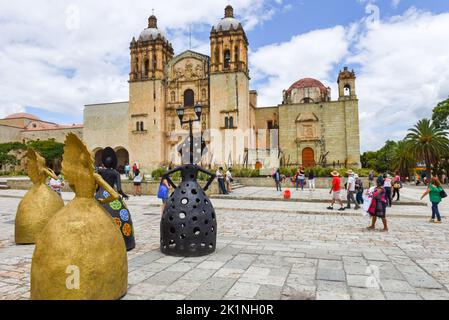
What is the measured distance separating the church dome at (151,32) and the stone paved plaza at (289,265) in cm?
3260

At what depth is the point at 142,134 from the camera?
34938mm

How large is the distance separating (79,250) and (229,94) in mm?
30792

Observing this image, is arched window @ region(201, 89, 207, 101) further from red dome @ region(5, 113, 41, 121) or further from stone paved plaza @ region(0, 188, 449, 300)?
red dome @ region(5, 113, 41, 121)

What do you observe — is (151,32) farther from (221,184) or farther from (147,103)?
(221,184)

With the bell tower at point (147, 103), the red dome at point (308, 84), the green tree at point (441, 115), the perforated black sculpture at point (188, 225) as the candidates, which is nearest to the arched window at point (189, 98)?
the bell tower at point (147, 103)

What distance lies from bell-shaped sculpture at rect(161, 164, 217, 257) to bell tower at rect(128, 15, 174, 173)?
29.8 metres

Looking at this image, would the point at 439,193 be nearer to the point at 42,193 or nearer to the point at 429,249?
the point at 429,249

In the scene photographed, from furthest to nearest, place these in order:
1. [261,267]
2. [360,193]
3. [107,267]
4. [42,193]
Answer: [360,193], [42,193], [261,267], [107,267]

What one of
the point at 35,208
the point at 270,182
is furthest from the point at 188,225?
the point at 270,182

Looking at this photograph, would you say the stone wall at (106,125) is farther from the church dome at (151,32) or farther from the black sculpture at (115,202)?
the black sculpture at (115,202)

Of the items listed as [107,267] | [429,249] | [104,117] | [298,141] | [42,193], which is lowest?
[429,249]

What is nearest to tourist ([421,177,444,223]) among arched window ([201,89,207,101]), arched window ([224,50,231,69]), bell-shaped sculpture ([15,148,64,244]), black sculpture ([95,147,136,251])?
black sculpture ([95,147,136,251])
